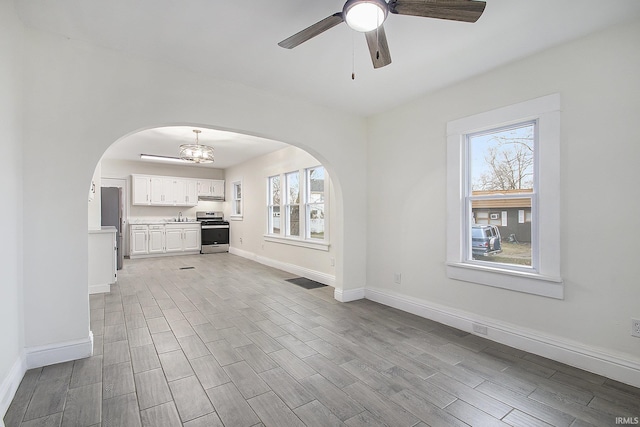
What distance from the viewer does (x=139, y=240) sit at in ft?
25.4

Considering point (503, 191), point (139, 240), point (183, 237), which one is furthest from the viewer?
point (183, 237)

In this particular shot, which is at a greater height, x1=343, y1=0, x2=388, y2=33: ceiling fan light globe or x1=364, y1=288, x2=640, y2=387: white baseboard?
x1=343, y1=0, x2=388, y2=33: ceiling fan light globe

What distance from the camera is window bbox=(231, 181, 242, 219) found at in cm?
871

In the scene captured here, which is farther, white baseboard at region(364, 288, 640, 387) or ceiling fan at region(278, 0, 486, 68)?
white baseboard at region(364, 288, 640, 387)

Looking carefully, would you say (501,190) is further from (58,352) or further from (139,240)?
(139,240)

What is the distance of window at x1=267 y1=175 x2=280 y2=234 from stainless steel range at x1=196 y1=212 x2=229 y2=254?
2.53 metres

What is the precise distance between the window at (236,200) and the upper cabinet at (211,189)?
588 mm

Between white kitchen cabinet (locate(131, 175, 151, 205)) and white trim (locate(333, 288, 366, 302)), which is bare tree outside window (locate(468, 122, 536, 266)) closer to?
white trim (locate(333, 288, 366, 302))

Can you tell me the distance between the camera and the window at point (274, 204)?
268 inches

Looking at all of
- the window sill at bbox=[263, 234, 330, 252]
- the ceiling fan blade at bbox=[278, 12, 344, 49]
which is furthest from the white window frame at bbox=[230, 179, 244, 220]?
the ceiling fan blade at bbox=[278, 12, 344, 49]

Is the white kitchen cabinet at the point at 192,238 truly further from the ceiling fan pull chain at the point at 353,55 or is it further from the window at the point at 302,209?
the ceiling fan pull chain at the point at 353,55

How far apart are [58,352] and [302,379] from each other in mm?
1946

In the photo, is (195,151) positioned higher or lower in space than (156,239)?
higher

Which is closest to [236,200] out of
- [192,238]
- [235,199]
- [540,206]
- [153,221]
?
[235,199]
